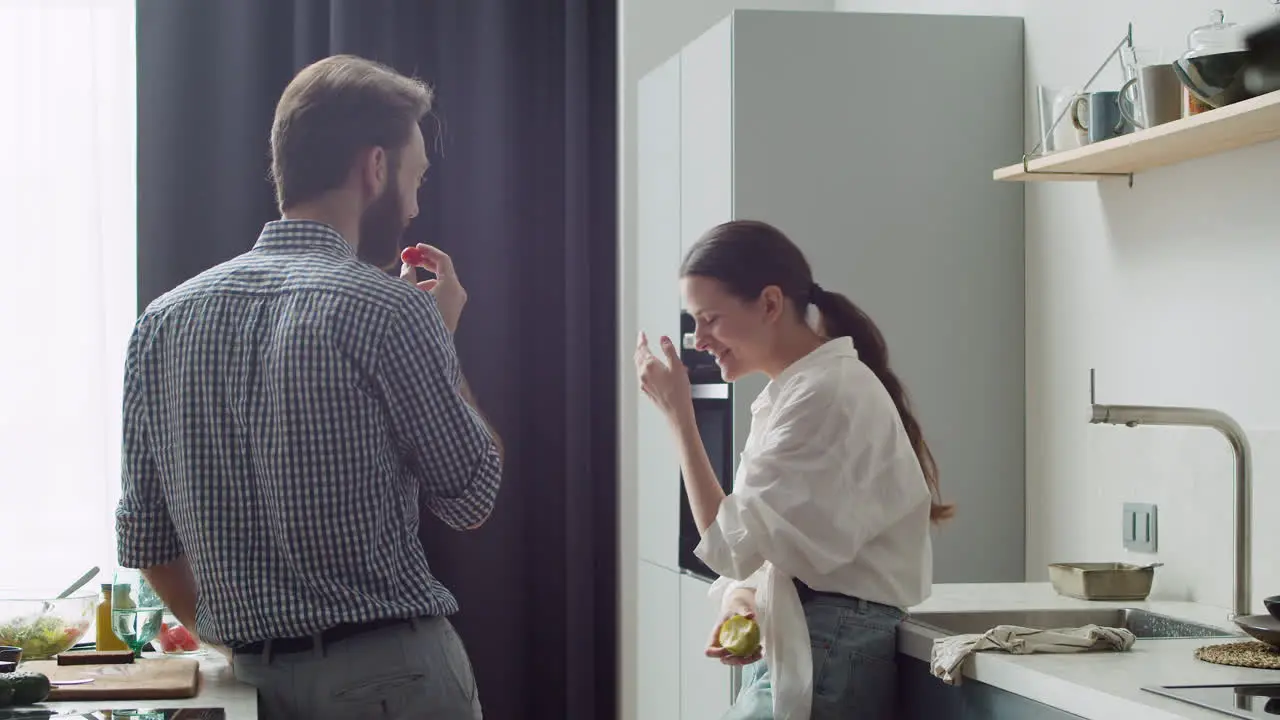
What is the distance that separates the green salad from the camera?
6.40ft

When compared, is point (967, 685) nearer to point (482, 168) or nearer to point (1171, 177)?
point (1171, 177)

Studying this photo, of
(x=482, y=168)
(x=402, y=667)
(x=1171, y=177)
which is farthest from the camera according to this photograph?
(x=482, y=168)

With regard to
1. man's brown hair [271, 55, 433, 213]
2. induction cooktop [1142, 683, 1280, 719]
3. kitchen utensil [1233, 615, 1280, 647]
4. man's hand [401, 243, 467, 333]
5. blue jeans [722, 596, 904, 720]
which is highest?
man's brown hair [271, 55, 433, 213]

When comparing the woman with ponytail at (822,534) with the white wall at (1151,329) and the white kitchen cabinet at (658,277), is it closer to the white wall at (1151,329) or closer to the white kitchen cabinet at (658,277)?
the white wall at (1151,329)

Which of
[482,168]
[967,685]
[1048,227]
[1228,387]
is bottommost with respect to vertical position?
[967,685]

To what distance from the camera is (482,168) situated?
14.1 ft

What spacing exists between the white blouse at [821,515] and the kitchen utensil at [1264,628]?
1.41 ft

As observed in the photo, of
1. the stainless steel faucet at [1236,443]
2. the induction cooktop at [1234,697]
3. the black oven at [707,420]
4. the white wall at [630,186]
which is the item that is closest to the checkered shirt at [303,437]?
the induction cooktop at [1234,697]

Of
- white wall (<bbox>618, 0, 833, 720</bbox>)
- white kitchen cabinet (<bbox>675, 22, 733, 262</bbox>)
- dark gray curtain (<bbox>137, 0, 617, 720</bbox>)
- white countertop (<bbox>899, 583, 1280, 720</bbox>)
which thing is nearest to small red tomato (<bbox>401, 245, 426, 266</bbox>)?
white countertop (<bbox>899, 583, 1280, 720</bbox>)

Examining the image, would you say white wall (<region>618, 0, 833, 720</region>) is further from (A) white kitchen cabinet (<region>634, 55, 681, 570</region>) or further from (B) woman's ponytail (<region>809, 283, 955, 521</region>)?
(B) woman's ponytail (<region>809, 283, 955, 521</region>)

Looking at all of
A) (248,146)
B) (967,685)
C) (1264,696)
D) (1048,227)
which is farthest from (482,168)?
(1264,696)

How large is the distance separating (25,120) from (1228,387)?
3.27 meters

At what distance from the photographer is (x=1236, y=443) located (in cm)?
210

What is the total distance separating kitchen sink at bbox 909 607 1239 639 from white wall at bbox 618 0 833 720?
1.89 meters
